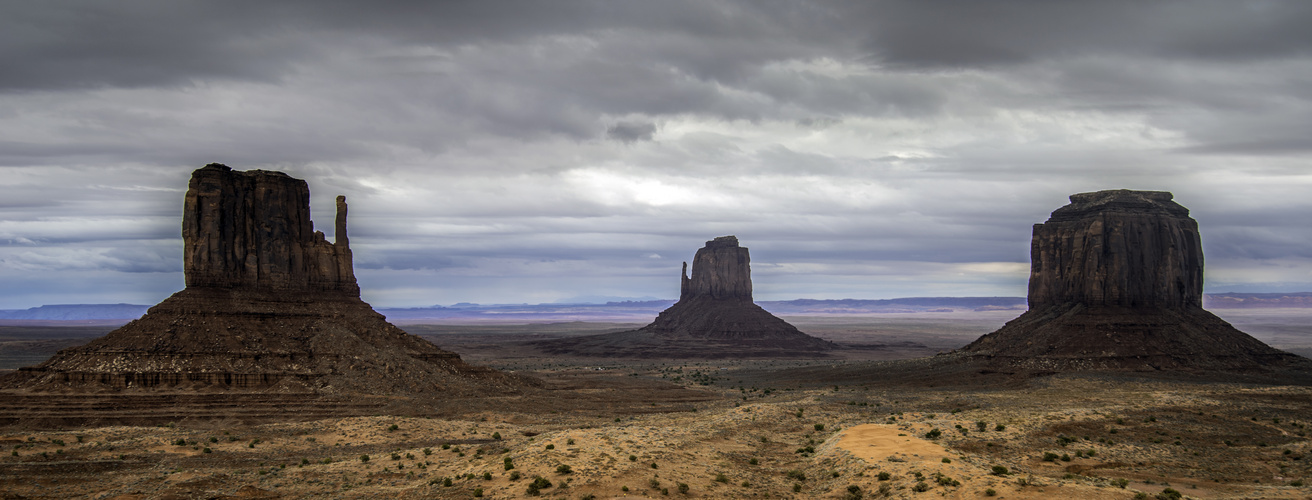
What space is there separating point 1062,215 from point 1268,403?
42.5 m

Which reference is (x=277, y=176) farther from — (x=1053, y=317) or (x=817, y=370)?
(x=1053, y=317)

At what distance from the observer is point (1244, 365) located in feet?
268

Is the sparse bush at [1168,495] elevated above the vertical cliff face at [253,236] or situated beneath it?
situated beneath

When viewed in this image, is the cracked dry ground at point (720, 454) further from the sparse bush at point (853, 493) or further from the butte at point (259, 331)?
the butte at point (259, 331)

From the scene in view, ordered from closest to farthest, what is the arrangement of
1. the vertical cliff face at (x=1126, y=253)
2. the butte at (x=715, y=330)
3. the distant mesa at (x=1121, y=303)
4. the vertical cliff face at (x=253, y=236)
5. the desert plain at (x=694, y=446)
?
the desert plain at (x=694, y=446) < the vertical cliff face at (x=253, y=236) < the distant mesa at (x=1121, y=303) < the vertical cliff face at (x=1126, y=253) < the butte at (x=715, y=330)

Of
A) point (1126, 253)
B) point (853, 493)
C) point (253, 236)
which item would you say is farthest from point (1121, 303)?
point (253, 236)

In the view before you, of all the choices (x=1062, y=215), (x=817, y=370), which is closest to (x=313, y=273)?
(x=817, y=370)

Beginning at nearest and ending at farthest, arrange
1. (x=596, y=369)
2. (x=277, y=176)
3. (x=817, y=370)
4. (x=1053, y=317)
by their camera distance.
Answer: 1. (x=277, y=176)
2. (x=1053, y=317)
3. (x=817, y=370)
4. (x=596, y=369)

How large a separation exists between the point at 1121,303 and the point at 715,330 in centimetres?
9164

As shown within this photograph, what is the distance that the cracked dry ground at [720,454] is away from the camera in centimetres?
3203

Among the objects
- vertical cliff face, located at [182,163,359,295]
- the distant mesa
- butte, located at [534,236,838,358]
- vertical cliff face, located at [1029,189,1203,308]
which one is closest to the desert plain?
the distant mesa

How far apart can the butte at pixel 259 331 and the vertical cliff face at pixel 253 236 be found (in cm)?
8

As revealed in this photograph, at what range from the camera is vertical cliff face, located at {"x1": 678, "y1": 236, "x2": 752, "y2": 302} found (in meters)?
191

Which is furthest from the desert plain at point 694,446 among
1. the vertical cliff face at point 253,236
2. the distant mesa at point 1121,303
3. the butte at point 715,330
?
the butte at point 715,330
